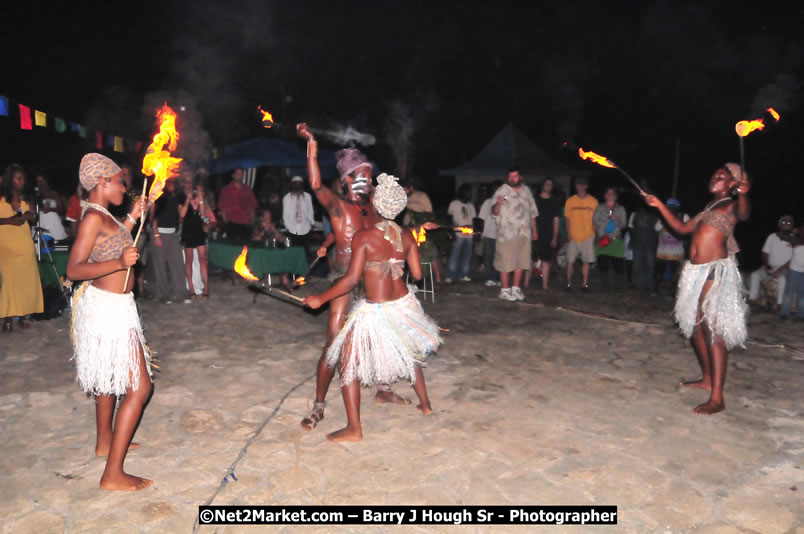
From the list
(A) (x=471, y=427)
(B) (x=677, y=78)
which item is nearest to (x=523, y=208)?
(A) (x=471, y=427)

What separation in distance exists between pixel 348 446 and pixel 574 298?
6.55 metres

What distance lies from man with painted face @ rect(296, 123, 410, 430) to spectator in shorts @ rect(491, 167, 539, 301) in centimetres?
470

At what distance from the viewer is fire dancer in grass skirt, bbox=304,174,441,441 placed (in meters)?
4.17

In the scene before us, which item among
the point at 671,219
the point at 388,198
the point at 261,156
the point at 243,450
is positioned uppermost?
the point at 261,156

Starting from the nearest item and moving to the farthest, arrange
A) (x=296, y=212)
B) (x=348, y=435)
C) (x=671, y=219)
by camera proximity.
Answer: (x=348, y=435), (x=671, y=219), (x=296, y=212)

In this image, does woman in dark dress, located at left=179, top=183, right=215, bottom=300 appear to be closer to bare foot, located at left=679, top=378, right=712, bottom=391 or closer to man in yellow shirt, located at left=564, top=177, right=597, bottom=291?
man in yellow shirt, located at left=564, top=177, right=597, bottom=291

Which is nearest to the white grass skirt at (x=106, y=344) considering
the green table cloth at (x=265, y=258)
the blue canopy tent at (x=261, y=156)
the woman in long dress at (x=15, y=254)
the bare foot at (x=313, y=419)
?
the bare foot at (x=313, y=419)

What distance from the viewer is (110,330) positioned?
3562mm

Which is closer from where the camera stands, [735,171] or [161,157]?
[161,157]

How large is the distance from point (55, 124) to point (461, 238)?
303 inches

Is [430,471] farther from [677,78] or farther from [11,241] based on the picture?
[677,78]

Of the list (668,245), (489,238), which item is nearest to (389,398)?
(489,238)

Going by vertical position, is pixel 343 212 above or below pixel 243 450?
above

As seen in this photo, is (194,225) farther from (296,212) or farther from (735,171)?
(735,171)
